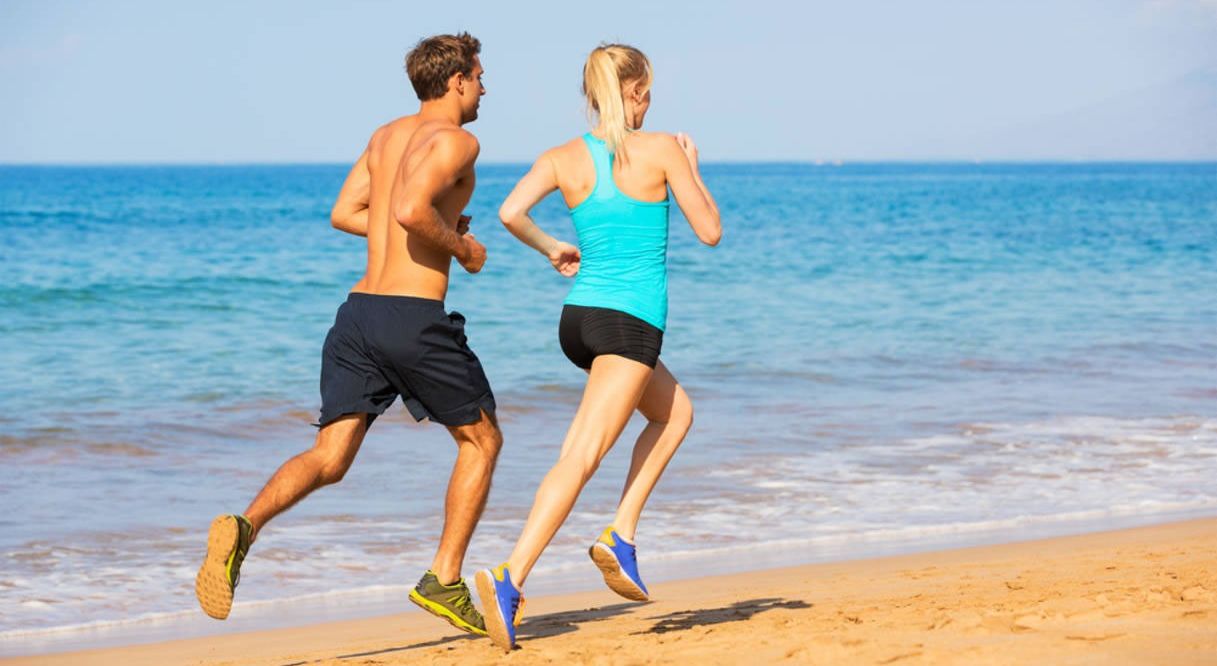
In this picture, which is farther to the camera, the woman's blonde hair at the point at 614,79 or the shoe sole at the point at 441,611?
the shoe sole at the point at 441,611

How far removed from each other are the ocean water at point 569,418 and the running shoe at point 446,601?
1420 millimetres

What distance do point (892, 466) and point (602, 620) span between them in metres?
3.80

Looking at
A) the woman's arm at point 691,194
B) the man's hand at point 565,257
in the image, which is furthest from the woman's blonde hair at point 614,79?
the man's hand at point 565,257

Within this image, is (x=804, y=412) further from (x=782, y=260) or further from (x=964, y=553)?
(x=782, y=260)

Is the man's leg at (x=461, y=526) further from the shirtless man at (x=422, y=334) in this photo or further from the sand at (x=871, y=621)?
the sand at (x=871, y=621)

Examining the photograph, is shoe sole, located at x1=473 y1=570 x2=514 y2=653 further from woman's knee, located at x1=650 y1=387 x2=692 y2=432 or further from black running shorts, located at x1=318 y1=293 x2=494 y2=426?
woman's knee, located at x1=650 y1=387 x2=692 y2=432

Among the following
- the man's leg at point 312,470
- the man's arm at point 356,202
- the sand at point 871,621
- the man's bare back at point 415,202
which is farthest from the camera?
the man's arm at point 356,202

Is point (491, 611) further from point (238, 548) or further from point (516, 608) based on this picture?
point (238, 548)

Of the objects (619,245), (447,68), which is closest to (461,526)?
(619,245)

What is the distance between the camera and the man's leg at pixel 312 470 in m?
4.21

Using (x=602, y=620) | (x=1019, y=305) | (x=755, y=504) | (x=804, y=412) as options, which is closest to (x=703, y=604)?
(x=602, y=620)

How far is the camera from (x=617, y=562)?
4410 millimetres

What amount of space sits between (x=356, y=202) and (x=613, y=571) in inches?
57.8

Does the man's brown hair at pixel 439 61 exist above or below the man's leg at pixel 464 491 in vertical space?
above
